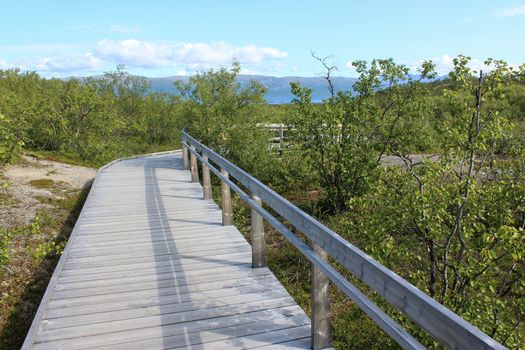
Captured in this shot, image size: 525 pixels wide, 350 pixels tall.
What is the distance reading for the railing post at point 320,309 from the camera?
9.91 feet

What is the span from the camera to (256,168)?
1259 cm

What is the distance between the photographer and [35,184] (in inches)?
476

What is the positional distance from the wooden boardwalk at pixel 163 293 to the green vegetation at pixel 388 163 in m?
0.73

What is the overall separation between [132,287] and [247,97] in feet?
31.7

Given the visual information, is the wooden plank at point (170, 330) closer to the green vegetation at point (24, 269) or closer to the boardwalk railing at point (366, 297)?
the boardwalk railing at point (366, 297)

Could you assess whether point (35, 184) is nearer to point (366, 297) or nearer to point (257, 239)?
point (257, 239)

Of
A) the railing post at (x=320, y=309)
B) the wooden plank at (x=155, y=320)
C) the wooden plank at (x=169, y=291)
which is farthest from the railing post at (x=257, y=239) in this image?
the railing post at (x=320, y=309)

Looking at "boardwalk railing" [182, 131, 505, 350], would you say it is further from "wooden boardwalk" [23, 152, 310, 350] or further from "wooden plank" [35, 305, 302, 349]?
"wooden plank" [35, 305, 302, 349]

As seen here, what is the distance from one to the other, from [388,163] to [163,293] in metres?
7.98

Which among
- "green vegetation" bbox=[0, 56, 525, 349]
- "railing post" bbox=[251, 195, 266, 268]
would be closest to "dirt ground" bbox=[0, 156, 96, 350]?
"green vegetation" bbox=[0, 56, 525, 349]

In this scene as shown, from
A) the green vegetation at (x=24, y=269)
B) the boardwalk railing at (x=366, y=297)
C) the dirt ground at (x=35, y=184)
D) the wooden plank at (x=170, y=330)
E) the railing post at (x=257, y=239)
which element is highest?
the boardwalk railing at (x=366, y=297)

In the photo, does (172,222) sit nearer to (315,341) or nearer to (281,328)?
(281,328)

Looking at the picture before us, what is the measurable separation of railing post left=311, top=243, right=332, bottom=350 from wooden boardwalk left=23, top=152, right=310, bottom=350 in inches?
7.3

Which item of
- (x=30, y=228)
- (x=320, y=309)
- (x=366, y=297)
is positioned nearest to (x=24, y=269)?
(x=30, y=228)
